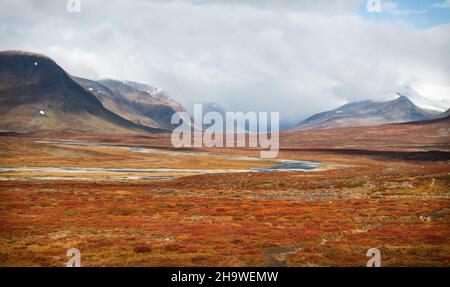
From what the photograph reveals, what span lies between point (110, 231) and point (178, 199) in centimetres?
2680

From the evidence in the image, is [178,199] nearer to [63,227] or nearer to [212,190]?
[212,190]

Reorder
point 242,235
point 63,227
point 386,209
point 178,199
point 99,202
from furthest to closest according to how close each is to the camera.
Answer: point 178,199 → point 99,202 → point 386,209 → point 63,227 → point 242,235

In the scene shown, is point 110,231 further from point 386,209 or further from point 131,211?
point 386,209

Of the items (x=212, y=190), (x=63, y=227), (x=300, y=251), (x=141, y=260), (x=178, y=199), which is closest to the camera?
(x=141, y=260)

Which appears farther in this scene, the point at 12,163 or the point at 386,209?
the point at 12,163

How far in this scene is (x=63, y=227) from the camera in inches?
1732

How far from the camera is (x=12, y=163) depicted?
136250mm

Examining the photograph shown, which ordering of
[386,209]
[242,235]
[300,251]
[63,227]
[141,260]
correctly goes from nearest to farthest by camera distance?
[141,260] → [300,251] → [242,235] → [63,227] → [386,209]

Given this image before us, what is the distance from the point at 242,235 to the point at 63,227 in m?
19.5

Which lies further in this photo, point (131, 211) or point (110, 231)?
point (131, 211)
